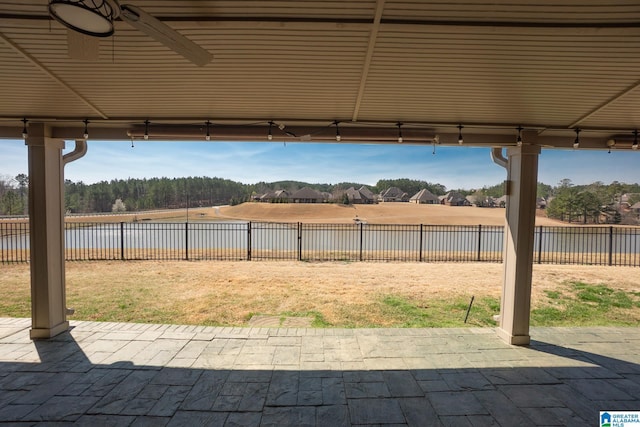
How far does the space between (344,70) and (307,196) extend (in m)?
29.3

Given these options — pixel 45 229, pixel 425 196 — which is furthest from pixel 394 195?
pixel 45 229

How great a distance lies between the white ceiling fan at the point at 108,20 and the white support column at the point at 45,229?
3.23m

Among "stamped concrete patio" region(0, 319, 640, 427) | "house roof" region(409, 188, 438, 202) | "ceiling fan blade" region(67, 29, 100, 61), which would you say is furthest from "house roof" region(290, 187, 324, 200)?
"ceiling fan blade" region(67, 29, 100, 61)

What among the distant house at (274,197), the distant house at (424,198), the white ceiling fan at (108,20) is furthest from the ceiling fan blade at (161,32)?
the distant house at (424,198)

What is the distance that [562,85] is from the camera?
2535mm

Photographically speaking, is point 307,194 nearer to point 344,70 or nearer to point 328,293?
point 328,293

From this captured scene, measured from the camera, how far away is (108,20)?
4.97 feet

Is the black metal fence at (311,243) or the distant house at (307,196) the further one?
the distant house at (307,196)

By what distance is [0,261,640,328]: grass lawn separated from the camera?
491 cm

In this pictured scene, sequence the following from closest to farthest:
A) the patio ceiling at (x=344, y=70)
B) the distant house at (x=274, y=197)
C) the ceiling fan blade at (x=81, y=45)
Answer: the ceiling fan blade at (x=81, y=45)
the patio ceiling at (x=344, y=70)
the distant house at (x=274, y=197)

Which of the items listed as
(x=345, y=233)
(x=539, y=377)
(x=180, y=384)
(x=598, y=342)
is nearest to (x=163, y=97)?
(x=180, y=384)

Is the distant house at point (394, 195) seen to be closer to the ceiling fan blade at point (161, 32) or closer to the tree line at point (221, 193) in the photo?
the tree line at point (221, 193)
